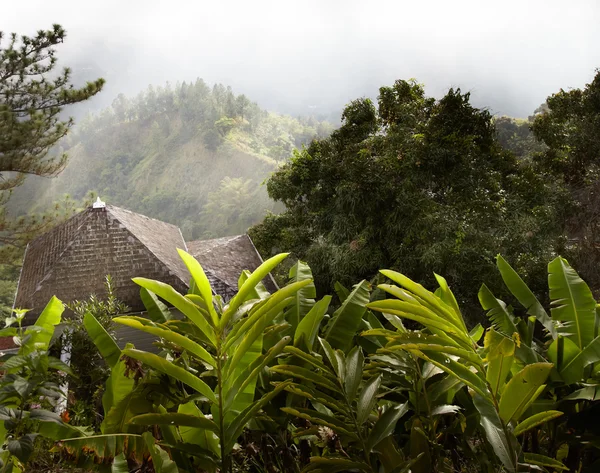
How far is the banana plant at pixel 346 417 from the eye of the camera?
626 mm

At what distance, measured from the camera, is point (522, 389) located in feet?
1.96

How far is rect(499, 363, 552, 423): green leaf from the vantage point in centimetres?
58

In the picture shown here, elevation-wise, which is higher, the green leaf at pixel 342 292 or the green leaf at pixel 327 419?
the green leaf at pixel 342 292

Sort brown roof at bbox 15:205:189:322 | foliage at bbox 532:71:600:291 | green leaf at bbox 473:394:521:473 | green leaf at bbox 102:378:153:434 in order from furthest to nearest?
foliage at bbox 532:71:600:291
brown roof at bbox 15:205:189:322
green leaf at bbox 102:378:153:434
green leaf at bbox 473:394:521:473

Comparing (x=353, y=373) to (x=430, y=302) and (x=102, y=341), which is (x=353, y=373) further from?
(x=102, y=341)

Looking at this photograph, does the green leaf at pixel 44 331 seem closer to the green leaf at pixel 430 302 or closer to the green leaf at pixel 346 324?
the green leaf at pixel 346 324

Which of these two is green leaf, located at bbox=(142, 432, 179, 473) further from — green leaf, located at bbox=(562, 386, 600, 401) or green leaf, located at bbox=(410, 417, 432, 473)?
green leaf, located at bbox=(562, 386, 600, 401)

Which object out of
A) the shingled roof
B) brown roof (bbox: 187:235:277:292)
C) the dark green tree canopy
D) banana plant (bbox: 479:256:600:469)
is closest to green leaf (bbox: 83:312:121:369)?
banana plant (bbox: 479:256:600:469)

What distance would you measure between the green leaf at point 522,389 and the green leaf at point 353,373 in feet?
0.63

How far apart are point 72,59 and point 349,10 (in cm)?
4081

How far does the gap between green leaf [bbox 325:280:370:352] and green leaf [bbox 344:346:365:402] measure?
14 cm

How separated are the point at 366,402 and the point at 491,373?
0.56 ft

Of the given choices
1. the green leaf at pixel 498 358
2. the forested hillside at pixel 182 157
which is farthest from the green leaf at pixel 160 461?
the forested hillside at pixel 182 157

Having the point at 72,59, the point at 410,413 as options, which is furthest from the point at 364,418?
the point at 72,59
